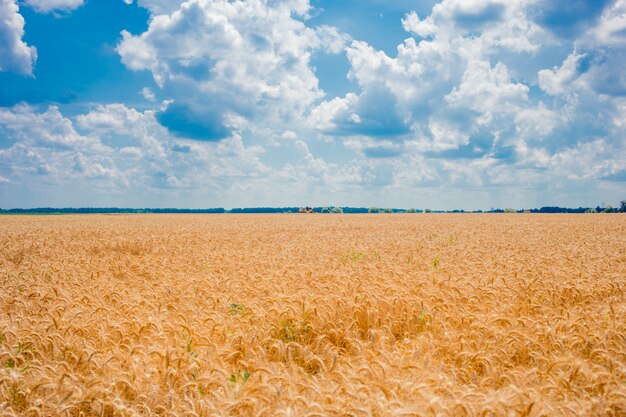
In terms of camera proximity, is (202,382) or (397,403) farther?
(202,382)

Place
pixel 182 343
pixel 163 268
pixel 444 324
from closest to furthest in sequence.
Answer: pixel 182 343 < pixel 444 324 < pixel 163 268

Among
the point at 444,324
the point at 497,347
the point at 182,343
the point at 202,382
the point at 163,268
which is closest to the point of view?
the point at 202,382

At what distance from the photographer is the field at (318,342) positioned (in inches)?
138

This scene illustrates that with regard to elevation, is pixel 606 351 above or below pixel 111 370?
above

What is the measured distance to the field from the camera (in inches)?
138

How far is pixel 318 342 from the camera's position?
5.20 metres

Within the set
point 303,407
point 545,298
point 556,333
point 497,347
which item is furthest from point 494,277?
point 303,407

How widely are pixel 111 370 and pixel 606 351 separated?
5.53 metres

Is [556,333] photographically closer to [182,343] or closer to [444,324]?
[444,324]

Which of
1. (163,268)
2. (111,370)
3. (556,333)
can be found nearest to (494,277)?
(556,333)

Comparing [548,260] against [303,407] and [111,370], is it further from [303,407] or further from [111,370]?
[111,370]

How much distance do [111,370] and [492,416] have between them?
3.90 metres

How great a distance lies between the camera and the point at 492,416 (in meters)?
3.14

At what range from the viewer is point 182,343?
5254 millimetres
